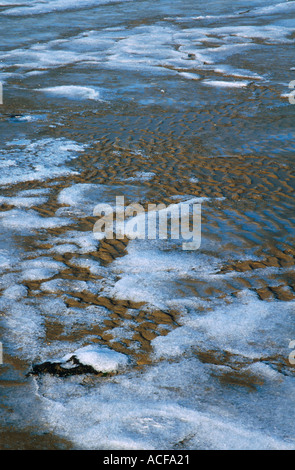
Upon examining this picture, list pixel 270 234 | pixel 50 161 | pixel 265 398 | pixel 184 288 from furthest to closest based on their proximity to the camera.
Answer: pixel 50 161 < pixel 270 234 < pixel 184 288 < pixel 265 398

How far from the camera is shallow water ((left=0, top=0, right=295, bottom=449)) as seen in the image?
2.55 metres

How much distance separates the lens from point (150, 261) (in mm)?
3912

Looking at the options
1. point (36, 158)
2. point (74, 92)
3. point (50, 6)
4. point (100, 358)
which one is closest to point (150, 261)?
point (100, 358)

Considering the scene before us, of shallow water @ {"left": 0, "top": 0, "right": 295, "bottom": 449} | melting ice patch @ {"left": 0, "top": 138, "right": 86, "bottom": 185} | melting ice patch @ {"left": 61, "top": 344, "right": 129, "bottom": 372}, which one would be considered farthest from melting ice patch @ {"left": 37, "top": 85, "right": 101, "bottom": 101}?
melting ice patch @ {"left": 61, "top": 344, "right": 129, "bottom": 372}

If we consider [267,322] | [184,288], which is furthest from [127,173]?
[267,322]

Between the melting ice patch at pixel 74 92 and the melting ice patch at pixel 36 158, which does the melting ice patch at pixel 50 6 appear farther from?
the melting ice patch at pixel 36 158

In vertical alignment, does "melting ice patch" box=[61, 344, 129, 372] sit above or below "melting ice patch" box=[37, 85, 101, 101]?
below

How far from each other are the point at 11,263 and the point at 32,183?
1.57 metres

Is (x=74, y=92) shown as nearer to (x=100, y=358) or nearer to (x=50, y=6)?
(x=100, y=358)

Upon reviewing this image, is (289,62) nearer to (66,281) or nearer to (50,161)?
(50,161)

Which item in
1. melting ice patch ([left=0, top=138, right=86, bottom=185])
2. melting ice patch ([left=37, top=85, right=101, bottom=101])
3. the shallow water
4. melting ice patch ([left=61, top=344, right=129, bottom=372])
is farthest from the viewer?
melting ice patch ([left=37, top=85, right=101, bottom=101])

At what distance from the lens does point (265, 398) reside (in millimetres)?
2633

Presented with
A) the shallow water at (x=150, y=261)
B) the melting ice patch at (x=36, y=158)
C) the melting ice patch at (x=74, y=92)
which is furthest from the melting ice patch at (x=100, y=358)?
the melting ice patch at (x=74, y=92)

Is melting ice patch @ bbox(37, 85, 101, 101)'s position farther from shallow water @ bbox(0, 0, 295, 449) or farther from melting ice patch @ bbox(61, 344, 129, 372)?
melting ice patch @ bbox(61, 344, 129, 372)
